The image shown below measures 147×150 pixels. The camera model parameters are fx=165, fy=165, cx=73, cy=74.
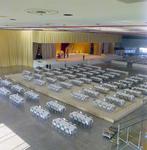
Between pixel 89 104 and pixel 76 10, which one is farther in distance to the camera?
pixel 89 104

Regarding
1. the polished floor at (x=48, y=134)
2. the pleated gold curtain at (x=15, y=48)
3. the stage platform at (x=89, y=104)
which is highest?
the pleated gold curtain at (x=15, y=48)

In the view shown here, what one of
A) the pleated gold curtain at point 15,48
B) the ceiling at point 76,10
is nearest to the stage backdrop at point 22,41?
the pleated gold curtain at point 15,48

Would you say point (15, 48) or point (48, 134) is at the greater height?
point (15, 48)

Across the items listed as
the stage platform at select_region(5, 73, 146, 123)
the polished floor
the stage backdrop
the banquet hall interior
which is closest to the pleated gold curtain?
the stage backdrop

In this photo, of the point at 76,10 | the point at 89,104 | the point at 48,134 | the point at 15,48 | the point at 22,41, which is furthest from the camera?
the point at 22,41

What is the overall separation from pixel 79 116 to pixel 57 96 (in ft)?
14.2

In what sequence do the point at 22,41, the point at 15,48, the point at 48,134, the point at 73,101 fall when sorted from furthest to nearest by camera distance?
the point at 22,41 < the point at 15,48 < the point at 73,101 < the point at 48,134

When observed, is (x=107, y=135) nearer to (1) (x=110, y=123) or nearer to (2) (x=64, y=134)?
(1) (x=110, y=123)

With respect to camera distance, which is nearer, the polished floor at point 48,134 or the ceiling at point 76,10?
the ceiling at point 76,10

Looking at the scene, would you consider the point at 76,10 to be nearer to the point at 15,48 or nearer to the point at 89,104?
the point at 89,104

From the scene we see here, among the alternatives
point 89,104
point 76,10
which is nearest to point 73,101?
point 89,104

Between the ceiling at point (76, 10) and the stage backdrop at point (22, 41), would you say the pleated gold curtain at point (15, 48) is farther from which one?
the ceiling at point (76, 10)

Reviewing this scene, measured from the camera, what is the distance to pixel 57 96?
13609mm

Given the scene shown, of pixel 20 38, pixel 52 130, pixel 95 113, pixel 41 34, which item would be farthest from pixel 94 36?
pixel 52 130
